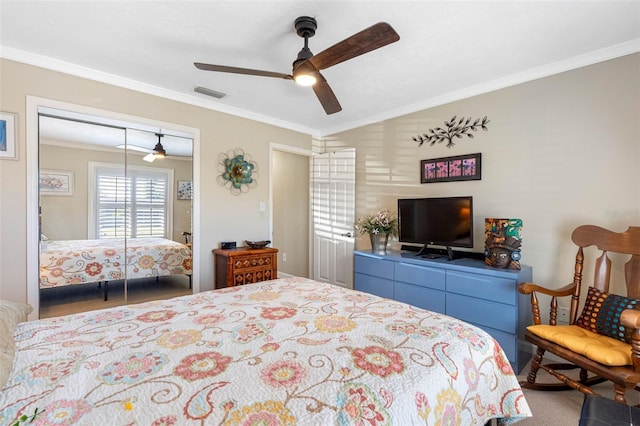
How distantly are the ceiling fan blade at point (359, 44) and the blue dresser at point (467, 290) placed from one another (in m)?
2.03

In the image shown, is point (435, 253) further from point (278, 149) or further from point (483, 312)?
point (278, 149)

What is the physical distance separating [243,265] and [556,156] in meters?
3.32

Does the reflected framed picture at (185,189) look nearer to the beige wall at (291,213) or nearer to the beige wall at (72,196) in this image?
the beige wall at (72,196)

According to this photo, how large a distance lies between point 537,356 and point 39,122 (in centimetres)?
450

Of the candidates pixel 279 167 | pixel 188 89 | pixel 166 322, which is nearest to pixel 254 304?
pixel 166 322

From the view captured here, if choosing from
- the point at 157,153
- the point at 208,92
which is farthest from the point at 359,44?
the point at 157,153

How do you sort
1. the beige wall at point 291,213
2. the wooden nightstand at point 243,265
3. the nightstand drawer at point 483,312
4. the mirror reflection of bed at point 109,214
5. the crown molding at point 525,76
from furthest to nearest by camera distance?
the beige wall at point 291,213 < the wooden nightstand at point 243,265 < the mirror reflection of bed at point 109,214 < the nightstand drawer at point 483,312 < the crown molding at point 525,76

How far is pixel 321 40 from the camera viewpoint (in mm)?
2213

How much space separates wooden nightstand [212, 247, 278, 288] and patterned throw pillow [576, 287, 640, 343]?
9.85 feet

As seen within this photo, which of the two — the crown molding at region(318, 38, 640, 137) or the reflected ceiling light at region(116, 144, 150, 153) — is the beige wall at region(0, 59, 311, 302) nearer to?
the reflected ceiling light at region(116, 144, 150, 153)

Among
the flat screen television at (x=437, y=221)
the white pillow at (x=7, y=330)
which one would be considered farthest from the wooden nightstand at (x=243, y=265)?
the white pillow at (x=7, y=330)

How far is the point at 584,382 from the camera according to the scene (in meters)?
2.16

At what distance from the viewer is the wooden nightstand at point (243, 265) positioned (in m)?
3.37

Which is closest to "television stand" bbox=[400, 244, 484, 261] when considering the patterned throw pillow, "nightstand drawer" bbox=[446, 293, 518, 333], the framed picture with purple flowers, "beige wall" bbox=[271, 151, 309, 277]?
"nightstand drawer" bbox=[446, 293, 518, 333]
